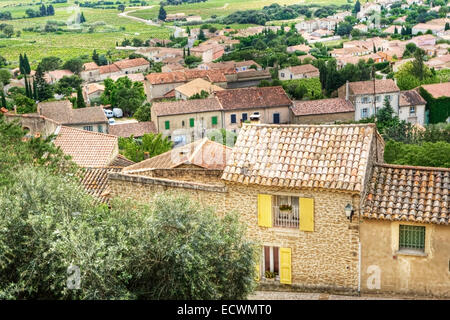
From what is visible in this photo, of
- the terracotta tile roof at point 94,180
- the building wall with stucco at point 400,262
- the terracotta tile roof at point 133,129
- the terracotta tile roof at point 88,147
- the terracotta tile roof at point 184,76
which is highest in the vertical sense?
the building wall with stucco at point 400,262

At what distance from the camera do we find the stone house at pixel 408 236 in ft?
42.3

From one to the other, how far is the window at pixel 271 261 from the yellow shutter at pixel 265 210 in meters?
0.76

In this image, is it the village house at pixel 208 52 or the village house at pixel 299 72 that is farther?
the village house at pixel 208 52

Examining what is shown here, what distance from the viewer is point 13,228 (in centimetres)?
994

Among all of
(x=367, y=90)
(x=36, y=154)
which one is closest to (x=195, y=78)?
(x=367, y=90)

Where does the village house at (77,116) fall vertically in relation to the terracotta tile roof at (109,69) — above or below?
above

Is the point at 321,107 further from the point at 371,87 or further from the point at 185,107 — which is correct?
the point at 185,107

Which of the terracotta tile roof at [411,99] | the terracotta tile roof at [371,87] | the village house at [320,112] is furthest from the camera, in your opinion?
the terracotta tile roof at [371,87]

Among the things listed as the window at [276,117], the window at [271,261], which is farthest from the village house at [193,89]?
the window at [271,261]

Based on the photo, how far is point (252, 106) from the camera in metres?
65.8

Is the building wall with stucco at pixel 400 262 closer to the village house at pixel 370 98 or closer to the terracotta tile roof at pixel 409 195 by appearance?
the terracotta tile roof at pixel 409 195

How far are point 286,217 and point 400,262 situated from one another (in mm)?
2813

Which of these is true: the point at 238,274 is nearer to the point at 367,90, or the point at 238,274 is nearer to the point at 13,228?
the point at 13,228
